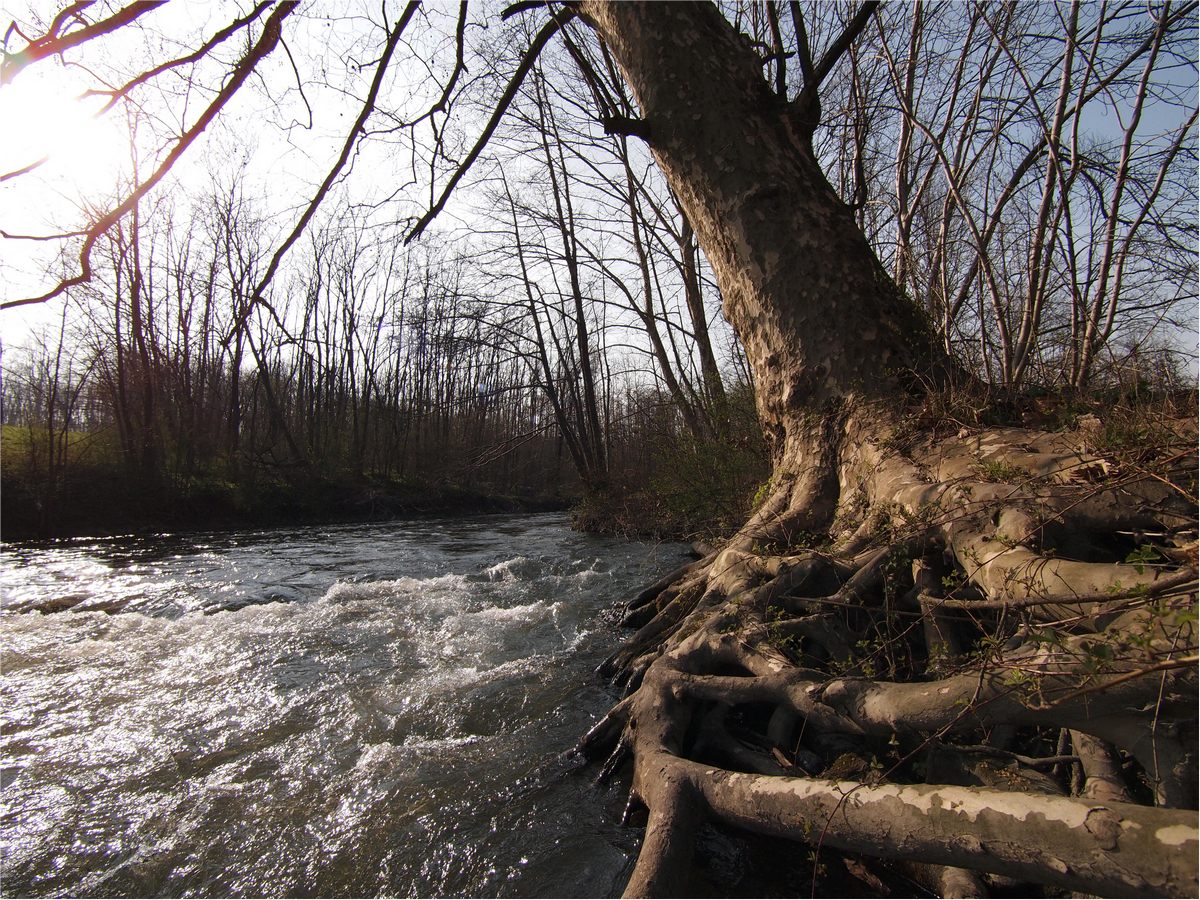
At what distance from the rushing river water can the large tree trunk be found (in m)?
0.46

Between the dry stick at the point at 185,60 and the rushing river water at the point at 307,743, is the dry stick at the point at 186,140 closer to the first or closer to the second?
the dry stick at the point at 185,60

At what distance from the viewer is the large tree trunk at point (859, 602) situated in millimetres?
1480

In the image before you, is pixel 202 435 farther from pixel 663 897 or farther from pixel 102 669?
pixel 663 897

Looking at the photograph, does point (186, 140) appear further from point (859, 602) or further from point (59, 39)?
point (859, 602)

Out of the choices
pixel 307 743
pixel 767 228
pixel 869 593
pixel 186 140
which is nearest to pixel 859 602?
pixel 869 593

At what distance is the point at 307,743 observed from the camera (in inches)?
120

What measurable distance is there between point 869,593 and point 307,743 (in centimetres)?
294

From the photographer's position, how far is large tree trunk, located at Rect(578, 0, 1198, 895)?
1.48 m

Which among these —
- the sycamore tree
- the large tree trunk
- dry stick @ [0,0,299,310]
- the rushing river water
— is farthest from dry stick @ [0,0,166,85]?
the rushing river water

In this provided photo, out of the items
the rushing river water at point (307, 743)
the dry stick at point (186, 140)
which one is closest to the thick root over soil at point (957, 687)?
the rushing river water at point (307, 743)

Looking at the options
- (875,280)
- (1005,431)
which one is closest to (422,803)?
(1005,431)

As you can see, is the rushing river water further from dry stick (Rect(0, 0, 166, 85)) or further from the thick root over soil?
dry stick (Rect(0, 0, 166, 85))

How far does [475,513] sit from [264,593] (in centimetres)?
1496

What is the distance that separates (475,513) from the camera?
21844mm
